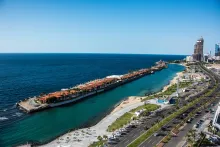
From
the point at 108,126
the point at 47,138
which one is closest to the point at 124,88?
the point at 108,126

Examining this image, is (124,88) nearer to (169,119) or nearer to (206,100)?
(206,100)

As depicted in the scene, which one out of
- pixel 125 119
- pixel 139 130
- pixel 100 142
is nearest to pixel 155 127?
pixel 139 130

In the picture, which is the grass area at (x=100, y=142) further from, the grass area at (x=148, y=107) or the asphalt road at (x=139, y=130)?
the grass area at (x=148, y=107)

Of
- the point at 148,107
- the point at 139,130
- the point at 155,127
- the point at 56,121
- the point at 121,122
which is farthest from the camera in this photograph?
the point at 148,107

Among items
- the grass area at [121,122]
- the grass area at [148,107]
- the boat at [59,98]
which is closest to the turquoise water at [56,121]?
the boat at [59,98]

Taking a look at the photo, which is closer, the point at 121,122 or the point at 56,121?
the point at 121,122

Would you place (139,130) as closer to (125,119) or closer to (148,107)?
(125,119)

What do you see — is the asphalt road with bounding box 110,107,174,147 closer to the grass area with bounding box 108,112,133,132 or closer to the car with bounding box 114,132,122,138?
the car with bounding box 114,132,122,138

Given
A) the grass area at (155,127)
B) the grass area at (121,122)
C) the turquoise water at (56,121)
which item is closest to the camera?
the grass area at (155,127)

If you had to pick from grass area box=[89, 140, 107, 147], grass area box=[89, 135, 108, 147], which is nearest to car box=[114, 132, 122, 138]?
grass area box=[89, 135, 108, 147]

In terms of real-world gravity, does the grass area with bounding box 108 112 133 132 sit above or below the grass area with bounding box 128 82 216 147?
below

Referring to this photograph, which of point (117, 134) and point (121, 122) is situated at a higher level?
point (117, 134)
